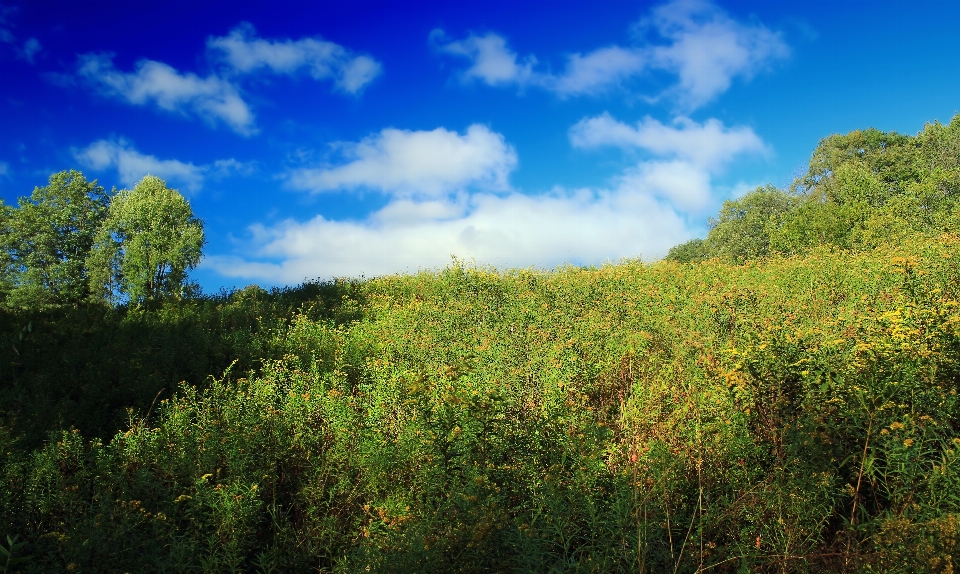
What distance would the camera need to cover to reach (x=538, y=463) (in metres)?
4.84

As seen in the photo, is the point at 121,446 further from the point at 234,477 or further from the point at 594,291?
the point at 594,291

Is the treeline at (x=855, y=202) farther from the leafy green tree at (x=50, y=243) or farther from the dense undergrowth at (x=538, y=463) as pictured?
the leafy green tree at (x=50, y=243)

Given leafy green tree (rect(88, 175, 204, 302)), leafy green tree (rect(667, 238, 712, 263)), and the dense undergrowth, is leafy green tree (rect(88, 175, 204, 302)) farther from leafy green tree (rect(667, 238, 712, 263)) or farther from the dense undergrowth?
leafy green tree (rect(667, 238, 712, 263))

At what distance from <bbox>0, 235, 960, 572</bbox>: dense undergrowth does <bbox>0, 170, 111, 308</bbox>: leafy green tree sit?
23.8m

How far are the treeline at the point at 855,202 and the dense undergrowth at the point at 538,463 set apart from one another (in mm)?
13066

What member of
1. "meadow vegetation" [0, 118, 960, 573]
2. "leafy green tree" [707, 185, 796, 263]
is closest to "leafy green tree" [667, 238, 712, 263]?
"leafy green tree" [707, 185, 796, 263]

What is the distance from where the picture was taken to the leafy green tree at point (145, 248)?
27609 millimetres

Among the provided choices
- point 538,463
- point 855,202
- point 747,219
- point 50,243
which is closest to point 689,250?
point 747,219

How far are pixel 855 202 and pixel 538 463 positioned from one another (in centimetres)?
2324

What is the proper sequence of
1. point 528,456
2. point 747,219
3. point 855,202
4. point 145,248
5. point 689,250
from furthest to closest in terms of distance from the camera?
point 689,250, point 747,219, point 145,248, point 855,202, point 528,456

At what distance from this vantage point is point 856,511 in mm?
4547

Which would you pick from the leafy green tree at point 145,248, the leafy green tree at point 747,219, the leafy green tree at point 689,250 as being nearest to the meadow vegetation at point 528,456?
the leafy green tree at point 145,248

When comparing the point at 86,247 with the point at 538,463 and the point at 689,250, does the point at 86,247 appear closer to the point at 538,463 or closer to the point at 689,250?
the point at 538,463

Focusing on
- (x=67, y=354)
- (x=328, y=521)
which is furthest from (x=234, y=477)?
(x=67, y=354)
